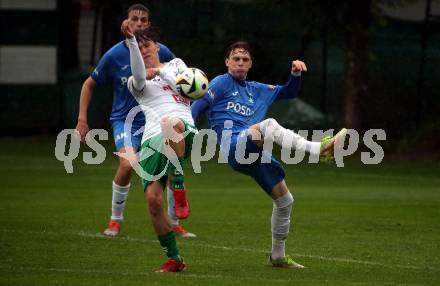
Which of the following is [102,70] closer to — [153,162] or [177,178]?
[177,178]

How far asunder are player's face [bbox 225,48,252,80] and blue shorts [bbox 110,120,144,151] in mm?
2092

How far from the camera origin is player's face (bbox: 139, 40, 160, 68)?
10484 mm

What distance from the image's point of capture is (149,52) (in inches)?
415

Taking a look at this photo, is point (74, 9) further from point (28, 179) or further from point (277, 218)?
point (277, 218)

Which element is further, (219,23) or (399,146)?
(219,23)

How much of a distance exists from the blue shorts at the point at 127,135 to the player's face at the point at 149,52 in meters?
2.40

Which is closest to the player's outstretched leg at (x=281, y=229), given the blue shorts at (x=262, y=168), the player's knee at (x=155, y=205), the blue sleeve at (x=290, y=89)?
the blue shorts at (x=262, y=168)

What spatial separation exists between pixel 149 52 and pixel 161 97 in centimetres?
49

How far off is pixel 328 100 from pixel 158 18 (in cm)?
470

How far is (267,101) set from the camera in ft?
37.0

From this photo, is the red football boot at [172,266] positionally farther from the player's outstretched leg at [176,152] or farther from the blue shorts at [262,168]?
the blue shorts at [262,168]

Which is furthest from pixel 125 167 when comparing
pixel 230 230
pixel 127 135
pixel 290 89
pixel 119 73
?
pixel 290 89

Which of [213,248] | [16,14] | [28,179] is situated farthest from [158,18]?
[213,248]

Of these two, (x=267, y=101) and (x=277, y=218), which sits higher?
(x=267, y=101)
